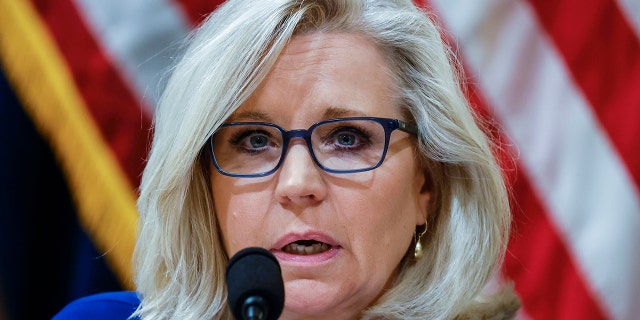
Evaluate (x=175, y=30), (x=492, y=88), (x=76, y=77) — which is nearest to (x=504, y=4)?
(x=492, y=88)

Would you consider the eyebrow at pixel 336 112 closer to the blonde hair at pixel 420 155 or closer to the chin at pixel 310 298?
the blonde hair at pixel 420 155

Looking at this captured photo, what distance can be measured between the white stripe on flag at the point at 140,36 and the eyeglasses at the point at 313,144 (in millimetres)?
704

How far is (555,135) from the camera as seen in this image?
1863 millimetres

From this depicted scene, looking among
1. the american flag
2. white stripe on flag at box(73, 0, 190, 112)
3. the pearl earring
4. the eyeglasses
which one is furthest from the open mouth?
white stripe on flag at box(73, 0, 190, 112)

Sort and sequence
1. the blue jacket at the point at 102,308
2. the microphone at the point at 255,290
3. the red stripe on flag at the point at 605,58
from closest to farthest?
the microphone at the point at 255,290 < the blue jacket at the point at 102,308 < the red stripe on flag at the point at 605,58

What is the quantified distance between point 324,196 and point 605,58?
90 cm

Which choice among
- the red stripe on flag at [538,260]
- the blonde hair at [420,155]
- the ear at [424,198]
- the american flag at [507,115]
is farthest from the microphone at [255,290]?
the red stripe on flag at [538,260]

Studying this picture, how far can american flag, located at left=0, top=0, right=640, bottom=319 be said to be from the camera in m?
1.84

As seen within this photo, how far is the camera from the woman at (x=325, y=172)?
1264 millimetres

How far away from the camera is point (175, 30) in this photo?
198cm

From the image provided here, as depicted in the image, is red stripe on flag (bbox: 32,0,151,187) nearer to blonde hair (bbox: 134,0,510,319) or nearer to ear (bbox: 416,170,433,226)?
blonde hair (bbox: 134,0,510,319)

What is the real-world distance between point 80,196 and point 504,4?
108 cm

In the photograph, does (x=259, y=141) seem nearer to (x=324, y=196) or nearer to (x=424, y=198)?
(x=324, y=196)

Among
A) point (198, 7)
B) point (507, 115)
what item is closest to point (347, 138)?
point (507, 115)
